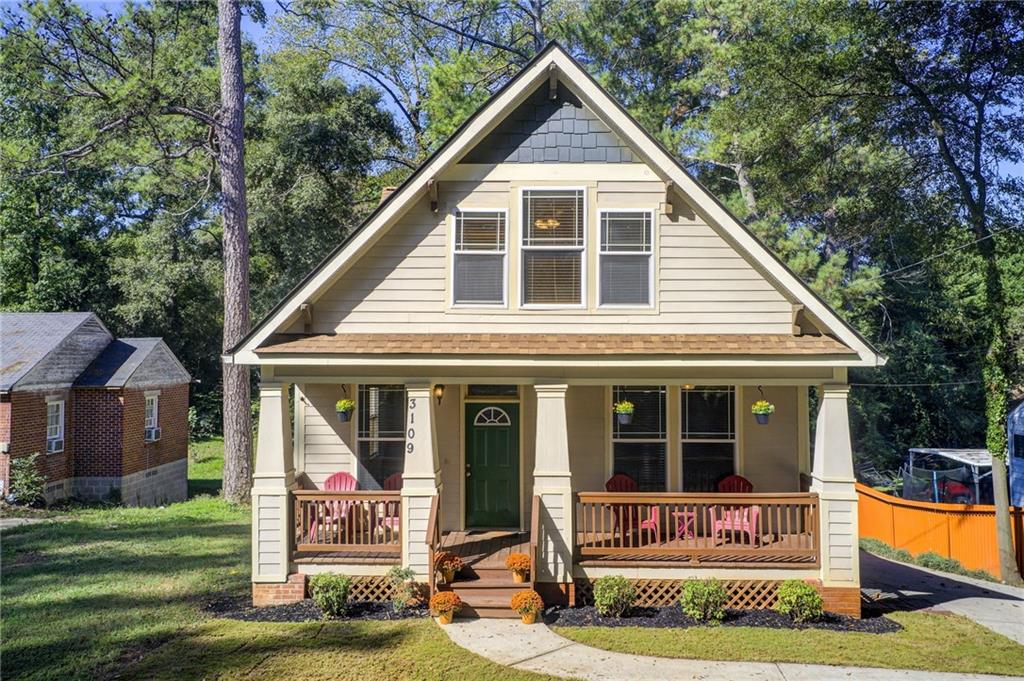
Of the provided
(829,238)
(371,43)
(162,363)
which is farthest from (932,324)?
(162,363)

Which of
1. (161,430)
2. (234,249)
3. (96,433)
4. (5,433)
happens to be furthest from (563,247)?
(161,430)

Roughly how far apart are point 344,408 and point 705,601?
565cm

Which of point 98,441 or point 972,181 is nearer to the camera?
point 972,181

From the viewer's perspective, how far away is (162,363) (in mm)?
22578

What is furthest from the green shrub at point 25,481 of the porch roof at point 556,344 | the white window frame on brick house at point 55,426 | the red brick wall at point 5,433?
the porch roof at point 556,344

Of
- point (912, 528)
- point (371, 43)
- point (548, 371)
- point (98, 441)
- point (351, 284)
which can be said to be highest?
point (371, 43)

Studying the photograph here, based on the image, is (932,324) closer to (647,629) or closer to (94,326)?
(647,629)

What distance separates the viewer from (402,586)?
9.00 meters

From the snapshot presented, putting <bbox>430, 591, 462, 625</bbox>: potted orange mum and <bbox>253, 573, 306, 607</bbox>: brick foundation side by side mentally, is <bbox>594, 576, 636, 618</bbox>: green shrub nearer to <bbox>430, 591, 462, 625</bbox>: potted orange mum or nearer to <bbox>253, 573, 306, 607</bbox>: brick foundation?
<bbox>430, 591, 462, 625</bbox>: potted orange mum

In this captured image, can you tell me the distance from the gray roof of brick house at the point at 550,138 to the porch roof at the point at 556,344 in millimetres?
2600

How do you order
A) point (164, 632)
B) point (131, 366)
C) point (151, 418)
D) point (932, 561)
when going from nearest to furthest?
point (164, 632), point (932, 561), point (131, 366), point (151, 418)

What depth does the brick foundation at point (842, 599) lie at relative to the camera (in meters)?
8.99

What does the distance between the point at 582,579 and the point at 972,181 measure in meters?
12.0

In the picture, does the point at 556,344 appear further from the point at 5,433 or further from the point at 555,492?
the point at 5,433
